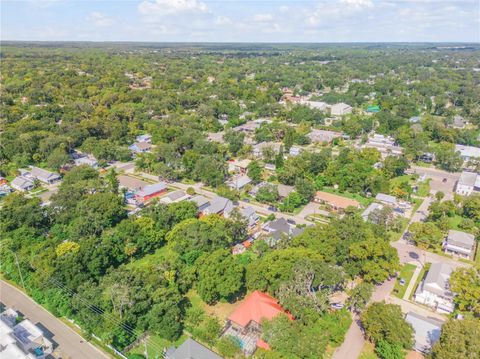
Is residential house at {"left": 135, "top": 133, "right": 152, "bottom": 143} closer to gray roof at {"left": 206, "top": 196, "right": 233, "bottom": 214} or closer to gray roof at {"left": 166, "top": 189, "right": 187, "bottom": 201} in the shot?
gray roof at {"left": 166, "top": 189, "right": 187, "bottom": 201}

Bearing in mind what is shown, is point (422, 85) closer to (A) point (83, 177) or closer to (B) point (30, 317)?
(A) point (83, 177)

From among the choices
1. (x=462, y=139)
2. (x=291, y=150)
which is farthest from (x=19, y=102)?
(x=462, y=139)

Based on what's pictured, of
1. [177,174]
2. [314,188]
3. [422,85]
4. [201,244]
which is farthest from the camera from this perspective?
[422,85]

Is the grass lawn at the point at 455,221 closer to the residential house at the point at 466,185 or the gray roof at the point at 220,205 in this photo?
the residential house at the point at 466,185

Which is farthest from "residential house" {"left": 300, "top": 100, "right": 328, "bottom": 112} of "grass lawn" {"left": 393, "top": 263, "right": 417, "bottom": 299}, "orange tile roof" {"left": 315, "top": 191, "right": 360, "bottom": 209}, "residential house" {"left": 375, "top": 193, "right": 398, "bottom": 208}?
"grass lawn" {"left": 393, "top": 263, "right": 417, "bottom": 299}

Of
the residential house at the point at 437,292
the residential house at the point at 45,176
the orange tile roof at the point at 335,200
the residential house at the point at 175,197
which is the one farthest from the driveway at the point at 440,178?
the residential house at the point at 45,176
